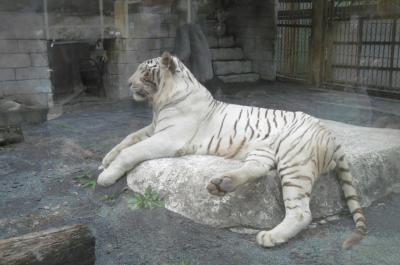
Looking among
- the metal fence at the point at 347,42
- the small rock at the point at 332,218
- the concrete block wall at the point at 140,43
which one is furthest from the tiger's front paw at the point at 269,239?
the concrete block wall at the point at 140,43

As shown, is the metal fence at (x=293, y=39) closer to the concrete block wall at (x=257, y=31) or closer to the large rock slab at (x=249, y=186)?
the concrete block wall at (x=257, y=31)

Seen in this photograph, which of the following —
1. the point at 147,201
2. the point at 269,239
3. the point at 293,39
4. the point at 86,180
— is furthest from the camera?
the point at 293,39

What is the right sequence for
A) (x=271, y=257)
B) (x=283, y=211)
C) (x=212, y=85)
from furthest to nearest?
(x=212, y=85) < (x=283, y=211) < (x=271, y=257)

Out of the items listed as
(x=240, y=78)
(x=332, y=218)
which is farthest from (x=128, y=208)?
(x=240, y=78)

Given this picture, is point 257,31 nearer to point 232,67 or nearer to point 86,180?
point 232,67

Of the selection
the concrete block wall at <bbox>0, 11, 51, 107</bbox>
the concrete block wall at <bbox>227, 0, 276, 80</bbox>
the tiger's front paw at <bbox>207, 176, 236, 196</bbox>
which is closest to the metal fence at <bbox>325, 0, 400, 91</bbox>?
the concrete block wall at <bbox>227, 0, 276, 80</bbox>

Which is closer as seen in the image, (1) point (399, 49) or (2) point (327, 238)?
(2) point (327, 238)

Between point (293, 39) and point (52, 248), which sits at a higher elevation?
point (293, 39)

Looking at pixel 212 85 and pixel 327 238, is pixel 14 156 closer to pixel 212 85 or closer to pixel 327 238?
pixel 212 85

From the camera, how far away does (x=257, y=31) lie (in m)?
3.40

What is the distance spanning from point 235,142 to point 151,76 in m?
0.60

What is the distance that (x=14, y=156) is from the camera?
3.03 m

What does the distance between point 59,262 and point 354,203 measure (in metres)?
1.30

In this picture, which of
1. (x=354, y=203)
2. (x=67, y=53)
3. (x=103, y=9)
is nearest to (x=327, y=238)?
(x=354, y=203)
